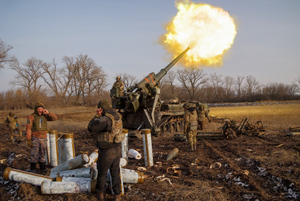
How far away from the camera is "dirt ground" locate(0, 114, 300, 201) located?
5.02 m

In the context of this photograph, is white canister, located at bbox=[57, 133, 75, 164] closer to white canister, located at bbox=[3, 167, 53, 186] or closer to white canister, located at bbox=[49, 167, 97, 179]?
white canister, located at bbox=[49, 167, 97, 179]

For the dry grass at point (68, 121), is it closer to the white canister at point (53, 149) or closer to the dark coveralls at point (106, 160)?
the white canister at point (53, 149)

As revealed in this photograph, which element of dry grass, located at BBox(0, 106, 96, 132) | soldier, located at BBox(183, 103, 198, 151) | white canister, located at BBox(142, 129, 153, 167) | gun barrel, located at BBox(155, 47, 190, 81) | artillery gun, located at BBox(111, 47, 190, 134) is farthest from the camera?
dry grass, located at BBox(0, 106, 96, 132)

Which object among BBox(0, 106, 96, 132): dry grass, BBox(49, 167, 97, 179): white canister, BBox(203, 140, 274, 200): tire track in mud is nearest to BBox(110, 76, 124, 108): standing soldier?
BBox(0, 106, 96, 132): dry grass

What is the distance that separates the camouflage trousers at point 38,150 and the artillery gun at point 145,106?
6455 mm

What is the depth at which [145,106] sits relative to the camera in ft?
43.7

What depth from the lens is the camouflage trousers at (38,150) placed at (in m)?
6.57

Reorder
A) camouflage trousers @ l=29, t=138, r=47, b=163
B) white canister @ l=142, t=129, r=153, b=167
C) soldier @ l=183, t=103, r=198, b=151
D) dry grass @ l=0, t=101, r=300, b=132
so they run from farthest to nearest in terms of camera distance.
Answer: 1. dry grass @ l=0, t=101, r=300, b=132
2. soldier @ l=183, t=103, r=198, b=151
3. white canister @ l=142, t=129, r=153, b=167
4. camouflage trousers @ l=29, t=138, r=47, b=163

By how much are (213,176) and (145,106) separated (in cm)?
750

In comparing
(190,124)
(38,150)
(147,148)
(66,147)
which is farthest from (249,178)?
(38,150)

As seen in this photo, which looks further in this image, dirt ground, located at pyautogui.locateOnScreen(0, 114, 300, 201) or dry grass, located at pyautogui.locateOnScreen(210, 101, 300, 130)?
dry grass, located at pyautogui.locateOnScreen(210, 101, 300, 130)

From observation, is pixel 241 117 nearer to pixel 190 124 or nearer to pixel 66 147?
pixel 190 124

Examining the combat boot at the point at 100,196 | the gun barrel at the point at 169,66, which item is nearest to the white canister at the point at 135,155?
the combat boot at the point at 100,196

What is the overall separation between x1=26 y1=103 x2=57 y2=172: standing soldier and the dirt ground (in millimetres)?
702
